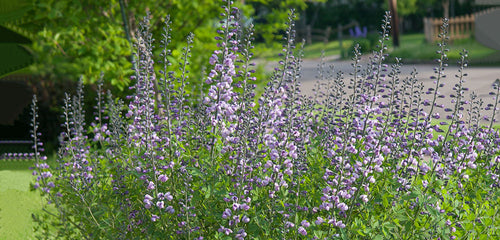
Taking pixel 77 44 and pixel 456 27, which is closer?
pixel 77 44

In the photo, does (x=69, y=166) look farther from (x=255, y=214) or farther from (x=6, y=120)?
(x=6, y=120)

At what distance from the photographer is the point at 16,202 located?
702 cm

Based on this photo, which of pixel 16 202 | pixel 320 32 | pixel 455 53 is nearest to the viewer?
pixel 16 202

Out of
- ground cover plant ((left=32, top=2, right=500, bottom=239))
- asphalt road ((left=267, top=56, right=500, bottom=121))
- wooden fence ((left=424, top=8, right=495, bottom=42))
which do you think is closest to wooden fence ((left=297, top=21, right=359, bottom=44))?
wooden fence ((left=424, top=8, right=495, bottom=42))

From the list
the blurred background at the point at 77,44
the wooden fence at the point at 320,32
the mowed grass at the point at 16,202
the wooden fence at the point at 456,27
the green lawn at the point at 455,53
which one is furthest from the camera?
the wooden fence at the point at 320,32

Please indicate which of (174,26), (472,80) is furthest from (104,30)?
(472,80)

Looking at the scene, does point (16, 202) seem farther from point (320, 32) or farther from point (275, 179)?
point (320, 32)

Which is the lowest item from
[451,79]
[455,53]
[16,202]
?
[16,202]

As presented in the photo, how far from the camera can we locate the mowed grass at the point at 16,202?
607 cm

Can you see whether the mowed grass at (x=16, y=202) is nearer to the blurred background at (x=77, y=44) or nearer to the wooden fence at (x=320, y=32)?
the blurred background at (x=77, y=44)

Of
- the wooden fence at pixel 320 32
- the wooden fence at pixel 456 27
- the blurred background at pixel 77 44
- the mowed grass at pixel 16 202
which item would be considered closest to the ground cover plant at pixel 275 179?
Answer: the mowed grass at pixel 16 202

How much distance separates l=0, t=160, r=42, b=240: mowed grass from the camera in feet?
19.9

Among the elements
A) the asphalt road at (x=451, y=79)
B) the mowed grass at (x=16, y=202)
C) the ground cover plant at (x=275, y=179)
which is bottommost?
the mowed grass at (x=16, y=202)

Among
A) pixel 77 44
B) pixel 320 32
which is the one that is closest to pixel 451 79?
pixel 77 44
